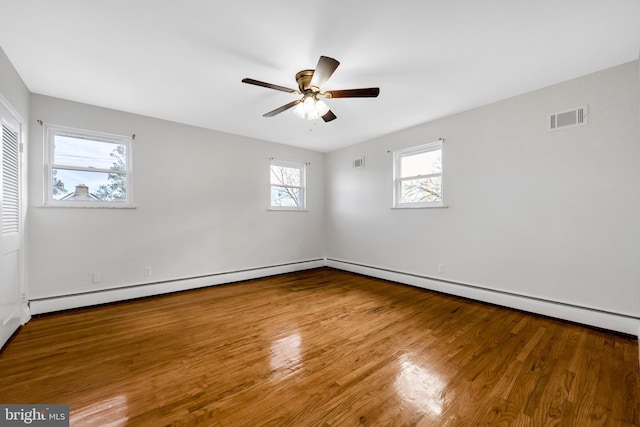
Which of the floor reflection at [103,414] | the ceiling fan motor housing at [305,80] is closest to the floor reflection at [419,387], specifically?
the floor reflection at [103,414]

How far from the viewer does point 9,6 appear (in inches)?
70.5

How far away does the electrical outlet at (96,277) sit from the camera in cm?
334

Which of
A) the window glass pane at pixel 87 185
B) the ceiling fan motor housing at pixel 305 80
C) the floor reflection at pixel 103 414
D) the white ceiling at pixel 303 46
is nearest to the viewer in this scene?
the floor reflection at pixel 103 414

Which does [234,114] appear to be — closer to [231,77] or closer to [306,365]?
[231,77]

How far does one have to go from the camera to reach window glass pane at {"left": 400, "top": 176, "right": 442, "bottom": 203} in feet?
13.2

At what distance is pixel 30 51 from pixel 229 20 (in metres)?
1.93

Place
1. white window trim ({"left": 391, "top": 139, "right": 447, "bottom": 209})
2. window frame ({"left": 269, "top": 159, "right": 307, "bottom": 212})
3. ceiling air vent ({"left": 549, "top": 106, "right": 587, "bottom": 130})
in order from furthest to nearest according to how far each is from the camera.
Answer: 1. window frame ({"left": 269, "top": 159, "right": 307, "bottom": 212})
2. white window trim ({"left": 391, "top": 139, "right": 447, "bottom": 209})
3. ceiling air vent ({"left": 549, "top": 106, "right": 587, "bottom": 130})

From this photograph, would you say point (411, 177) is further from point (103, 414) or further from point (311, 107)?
point (103, 414)

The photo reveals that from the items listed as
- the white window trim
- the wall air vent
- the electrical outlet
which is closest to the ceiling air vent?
the white window trim

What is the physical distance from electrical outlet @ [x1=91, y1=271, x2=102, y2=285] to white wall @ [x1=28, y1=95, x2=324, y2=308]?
36 mm

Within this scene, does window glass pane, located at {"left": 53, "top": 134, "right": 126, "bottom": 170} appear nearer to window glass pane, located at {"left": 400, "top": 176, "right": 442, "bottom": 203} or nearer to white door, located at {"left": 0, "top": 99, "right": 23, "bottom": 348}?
white door, located at {"left": 0, "top": 99, "right": 23, "bottom": 348}

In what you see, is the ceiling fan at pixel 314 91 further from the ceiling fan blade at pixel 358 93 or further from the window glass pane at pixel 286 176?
the window glass pane at pixel 286 176

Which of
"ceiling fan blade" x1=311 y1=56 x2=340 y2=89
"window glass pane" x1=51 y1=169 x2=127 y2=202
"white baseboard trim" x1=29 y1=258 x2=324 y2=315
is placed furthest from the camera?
"window glass pane" x1=51 y1=169 x2=127 y2=202

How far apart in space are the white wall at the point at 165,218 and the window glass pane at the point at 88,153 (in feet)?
0.53
